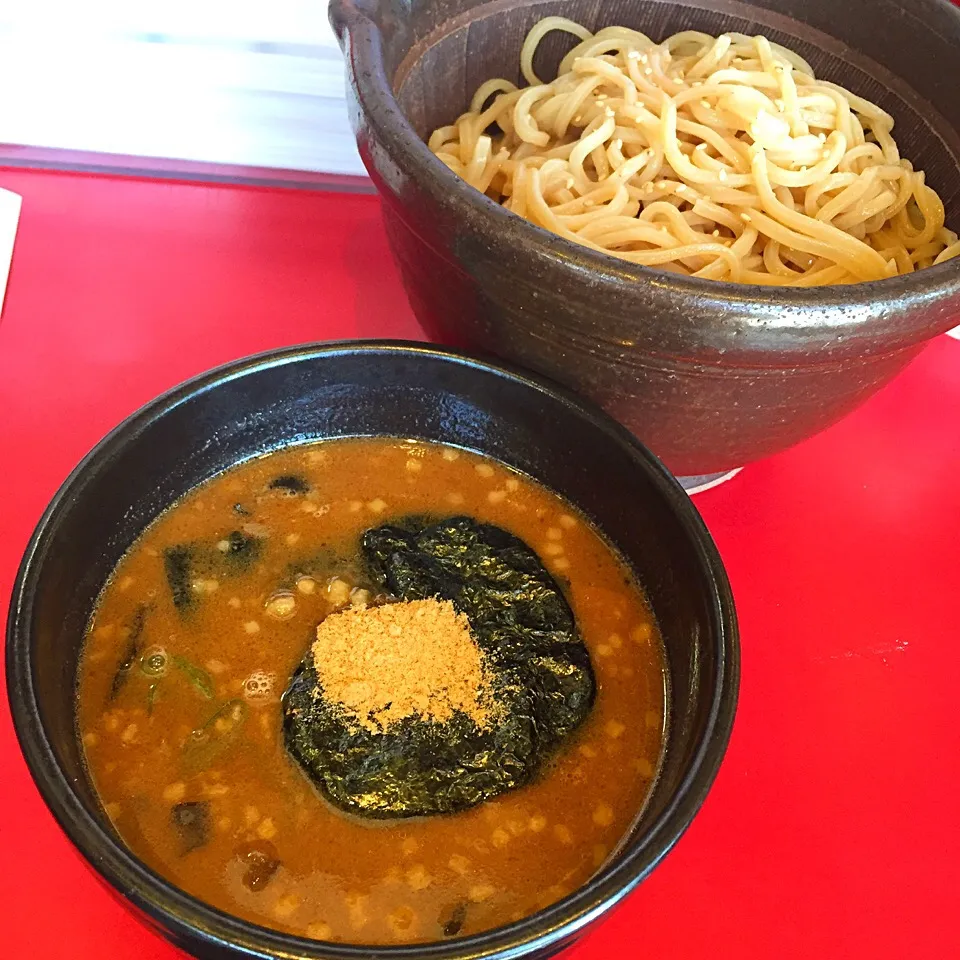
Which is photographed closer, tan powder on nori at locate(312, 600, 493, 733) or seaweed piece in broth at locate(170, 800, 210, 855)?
seaweed piece in broth at locate(170, 800, 210, 855)

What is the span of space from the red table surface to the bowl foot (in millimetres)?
18

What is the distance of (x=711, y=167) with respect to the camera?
4.23 feet

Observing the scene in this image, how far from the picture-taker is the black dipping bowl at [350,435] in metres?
0.77

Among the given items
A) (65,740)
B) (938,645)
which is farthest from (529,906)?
(938,645)

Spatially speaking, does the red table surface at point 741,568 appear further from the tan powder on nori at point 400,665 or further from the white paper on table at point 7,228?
the tan powder on nori at point 400,665

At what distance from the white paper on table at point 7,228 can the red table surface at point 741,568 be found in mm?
27

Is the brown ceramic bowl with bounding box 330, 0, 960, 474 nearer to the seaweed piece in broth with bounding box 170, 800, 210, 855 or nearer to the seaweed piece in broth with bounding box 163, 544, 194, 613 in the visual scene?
the seaweed piece in broth with bounding box 163, 544, 194, 613

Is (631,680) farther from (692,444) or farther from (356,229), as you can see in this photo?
(356,229)

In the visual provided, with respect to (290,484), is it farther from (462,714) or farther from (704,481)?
(704,481)

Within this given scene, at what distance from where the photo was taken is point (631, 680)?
111 cm

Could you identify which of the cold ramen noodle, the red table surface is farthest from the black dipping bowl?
the red table surface

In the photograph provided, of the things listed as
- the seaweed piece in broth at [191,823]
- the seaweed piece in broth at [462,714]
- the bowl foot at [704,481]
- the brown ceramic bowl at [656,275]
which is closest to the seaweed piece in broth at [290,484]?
the seaweed piece in broth at [462,714]

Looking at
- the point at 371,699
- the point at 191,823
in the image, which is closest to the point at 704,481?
the point at 371,699

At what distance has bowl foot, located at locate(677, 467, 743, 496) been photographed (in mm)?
1486
